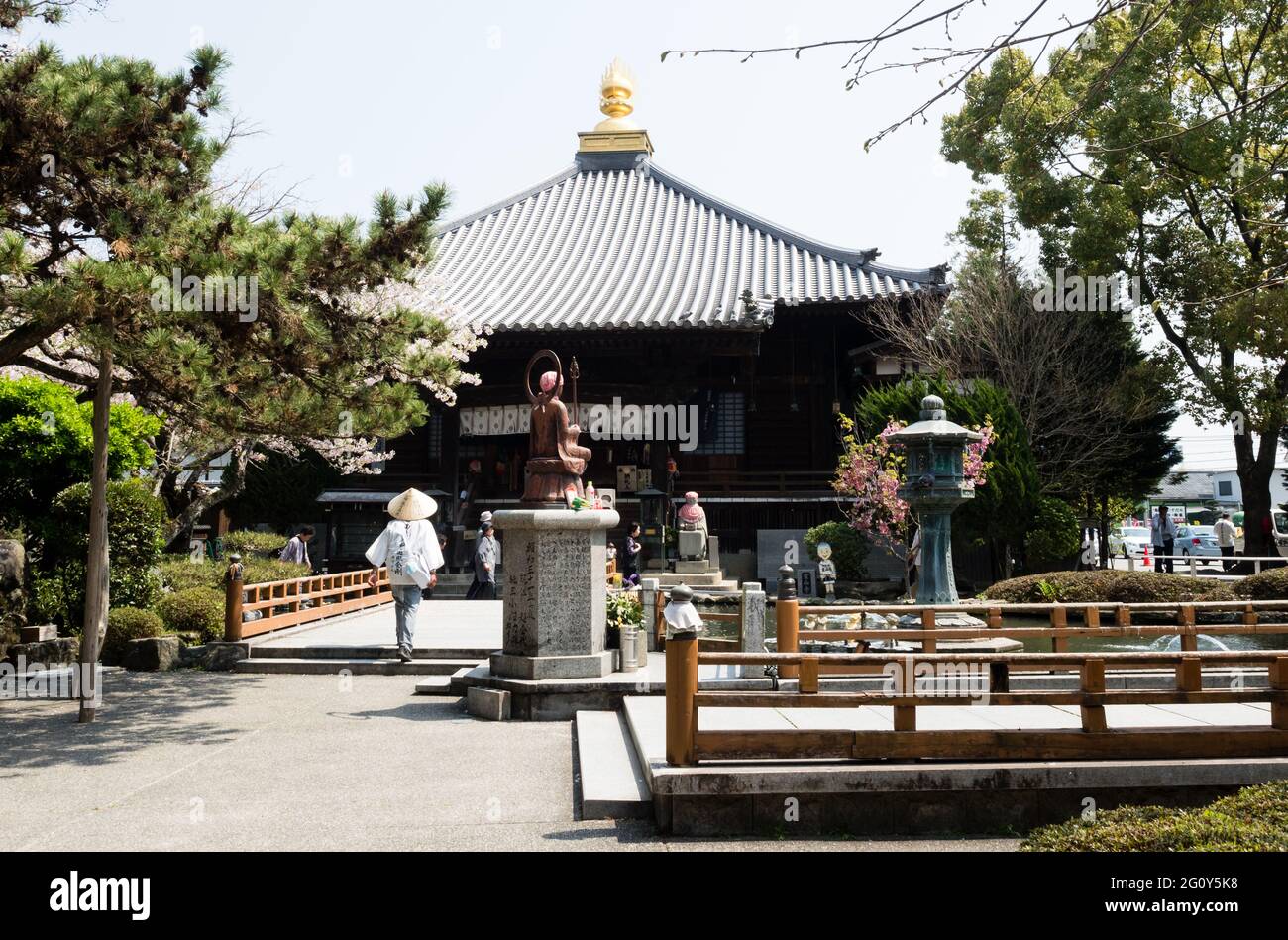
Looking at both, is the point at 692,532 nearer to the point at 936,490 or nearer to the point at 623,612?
the point at 936,490

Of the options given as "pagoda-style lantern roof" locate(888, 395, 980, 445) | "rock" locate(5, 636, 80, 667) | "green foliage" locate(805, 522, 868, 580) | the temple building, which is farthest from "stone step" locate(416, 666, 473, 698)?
the temple building

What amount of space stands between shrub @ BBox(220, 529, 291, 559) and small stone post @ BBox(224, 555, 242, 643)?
36.6 feet

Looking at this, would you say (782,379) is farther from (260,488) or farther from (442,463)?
(260,488)

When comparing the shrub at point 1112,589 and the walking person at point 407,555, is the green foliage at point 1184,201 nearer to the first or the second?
the shrub at point 1112,589

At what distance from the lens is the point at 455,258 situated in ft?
97.5

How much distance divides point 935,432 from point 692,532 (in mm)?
9489

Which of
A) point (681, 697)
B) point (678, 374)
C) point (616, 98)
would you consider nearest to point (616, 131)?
point (616, 98)

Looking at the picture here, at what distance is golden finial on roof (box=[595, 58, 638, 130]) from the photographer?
109 feet

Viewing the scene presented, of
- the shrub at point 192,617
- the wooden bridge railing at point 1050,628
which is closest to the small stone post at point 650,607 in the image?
the wooden bridge railing at point 1050,628

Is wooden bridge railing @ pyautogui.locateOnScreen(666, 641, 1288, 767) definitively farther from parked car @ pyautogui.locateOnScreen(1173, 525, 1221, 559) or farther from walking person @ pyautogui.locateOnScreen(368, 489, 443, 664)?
parked car @ pyautogui.locateOnScreen(1173, 525, 1221, 559)

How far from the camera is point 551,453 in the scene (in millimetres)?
9625

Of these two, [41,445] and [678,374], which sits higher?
[678,374]

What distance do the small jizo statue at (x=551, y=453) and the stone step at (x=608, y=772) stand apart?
228 centimetres

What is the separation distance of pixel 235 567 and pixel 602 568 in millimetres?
5935
